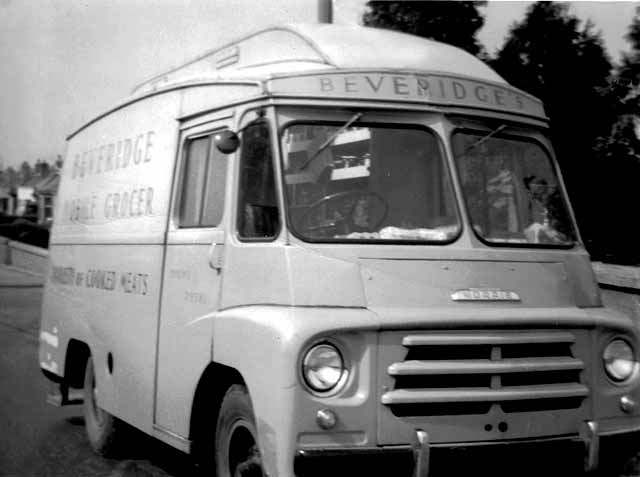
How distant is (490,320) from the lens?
188 inches

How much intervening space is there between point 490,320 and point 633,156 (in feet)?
19.8

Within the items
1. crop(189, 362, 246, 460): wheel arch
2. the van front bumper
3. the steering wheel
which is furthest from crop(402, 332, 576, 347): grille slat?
crop(189, 362, 246, 460): wheel arch

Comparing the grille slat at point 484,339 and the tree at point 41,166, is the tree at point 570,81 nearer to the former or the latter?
the tree at point 41,166

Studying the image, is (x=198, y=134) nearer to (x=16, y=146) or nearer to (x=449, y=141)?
(x=449, y=141)

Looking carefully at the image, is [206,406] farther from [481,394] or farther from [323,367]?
[481,394]

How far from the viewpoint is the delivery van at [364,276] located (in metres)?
4.60

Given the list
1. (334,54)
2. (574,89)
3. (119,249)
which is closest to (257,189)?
(334,54)

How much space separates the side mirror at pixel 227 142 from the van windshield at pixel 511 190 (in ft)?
4.02

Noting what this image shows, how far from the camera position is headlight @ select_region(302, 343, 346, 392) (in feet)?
14.9

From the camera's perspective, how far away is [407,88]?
17.6ft

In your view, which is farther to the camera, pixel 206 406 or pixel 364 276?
pixel 206 406

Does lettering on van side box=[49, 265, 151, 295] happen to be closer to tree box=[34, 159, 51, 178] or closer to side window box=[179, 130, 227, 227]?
side window box=[179, 130, 227, 227]

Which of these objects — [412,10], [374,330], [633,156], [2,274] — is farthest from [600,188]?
[2,274]

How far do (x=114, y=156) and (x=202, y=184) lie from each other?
1.84 metres
